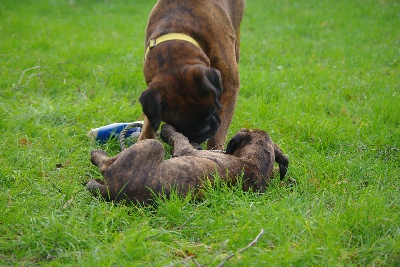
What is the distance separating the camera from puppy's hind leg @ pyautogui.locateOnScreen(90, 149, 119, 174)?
13.2 feet

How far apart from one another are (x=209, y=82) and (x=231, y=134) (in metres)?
1.29

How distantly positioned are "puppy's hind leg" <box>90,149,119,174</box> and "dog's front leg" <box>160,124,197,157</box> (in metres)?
0.50

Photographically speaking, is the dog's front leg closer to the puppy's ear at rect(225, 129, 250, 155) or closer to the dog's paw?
the dog's paw

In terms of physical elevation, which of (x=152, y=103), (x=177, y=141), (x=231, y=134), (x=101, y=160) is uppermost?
(x=152, y=103)

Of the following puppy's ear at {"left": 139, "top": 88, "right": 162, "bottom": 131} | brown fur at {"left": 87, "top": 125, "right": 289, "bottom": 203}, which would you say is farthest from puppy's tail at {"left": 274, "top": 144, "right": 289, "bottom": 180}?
puppy's ear at {"left": 139, "top": 88, "right": 162, "bottom": 131}

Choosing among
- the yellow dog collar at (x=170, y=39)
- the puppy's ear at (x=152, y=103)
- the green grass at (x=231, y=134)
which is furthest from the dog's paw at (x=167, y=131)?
the yellow dog collar at (x=170, y=39)

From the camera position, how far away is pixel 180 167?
375cm

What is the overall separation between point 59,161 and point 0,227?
1.32 meters

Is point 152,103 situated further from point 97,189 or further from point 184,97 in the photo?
point 97,189

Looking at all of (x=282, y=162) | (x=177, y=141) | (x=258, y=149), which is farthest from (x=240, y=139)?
(x=177, y=141)

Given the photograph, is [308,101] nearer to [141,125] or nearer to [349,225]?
[141,125]

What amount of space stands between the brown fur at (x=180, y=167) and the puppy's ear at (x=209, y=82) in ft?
1.24

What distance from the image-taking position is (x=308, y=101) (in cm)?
616

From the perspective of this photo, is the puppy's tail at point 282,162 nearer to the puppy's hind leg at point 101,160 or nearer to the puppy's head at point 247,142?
the puppy's head at point 247,142
